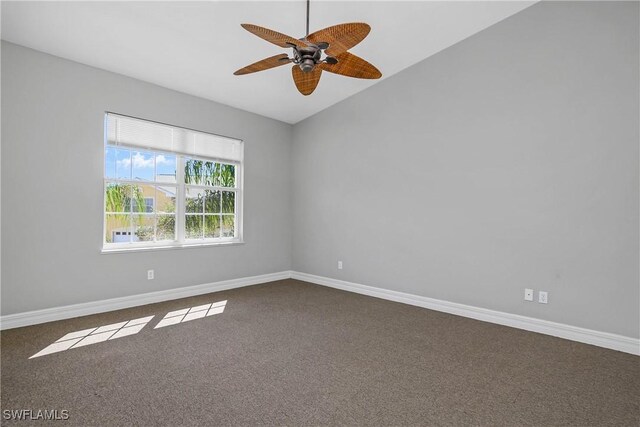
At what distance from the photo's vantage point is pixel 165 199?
169 inches

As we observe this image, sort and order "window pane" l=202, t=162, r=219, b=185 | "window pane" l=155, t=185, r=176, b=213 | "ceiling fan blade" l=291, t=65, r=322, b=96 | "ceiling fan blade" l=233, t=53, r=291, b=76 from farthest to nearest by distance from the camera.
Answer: "window pane" l=202, t=162, r=219, b=185, "window pane" l=155, t=185, r=176, b=213, "ceiling fan blade" l=291, t=65, r=322, b=96, "ceiling fan blade" l=233, t=53, r=291, b=76

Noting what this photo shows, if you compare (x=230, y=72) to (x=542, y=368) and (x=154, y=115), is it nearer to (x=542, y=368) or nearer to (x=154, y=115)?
(x=154, y=115)

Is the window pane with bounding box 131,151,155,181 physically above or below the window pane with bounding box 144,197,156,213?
above

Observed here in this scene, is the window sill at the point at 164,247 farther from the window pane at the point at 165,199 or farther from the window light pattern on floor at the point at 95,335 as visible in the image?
the window light pattern on floor at the point at 95,335

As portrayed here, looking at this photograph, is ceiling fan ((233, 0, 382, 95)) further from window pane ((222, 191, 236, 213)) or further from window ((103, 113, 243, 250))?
window pane ((222, 191, 236, 213))

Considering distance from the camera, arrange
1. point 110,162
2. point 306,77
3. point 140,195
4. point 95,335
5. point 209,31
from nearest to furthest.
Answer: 1. point 306,77
2. point 95,335
3. point 209,31
4. point 110,162
5. point 140,195

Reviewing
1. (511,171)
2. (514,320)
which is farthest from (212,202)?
(514,320)

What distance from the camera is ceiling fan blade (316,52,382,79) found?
249 centimetres

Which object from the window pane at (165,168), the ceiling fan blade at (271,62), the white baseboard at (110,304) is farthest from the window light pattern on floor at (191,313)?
the ceiling fan blade at (271,62)

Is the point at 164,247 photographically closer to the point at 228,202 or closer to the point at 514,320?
the point at 228,202

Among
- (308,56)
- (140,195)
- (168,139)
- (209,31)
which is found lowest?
(140,195)

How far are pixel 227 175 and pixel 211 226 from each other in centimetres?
81

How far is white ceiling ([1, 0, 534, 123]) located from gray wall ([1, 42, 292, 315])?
0.22m

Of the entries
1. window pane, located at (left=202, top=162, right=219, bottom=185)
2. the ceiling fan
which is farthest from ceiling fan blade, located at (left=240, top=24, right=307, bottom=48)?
window pane, located at (left=202, top=162, right=219, bottom=185)
